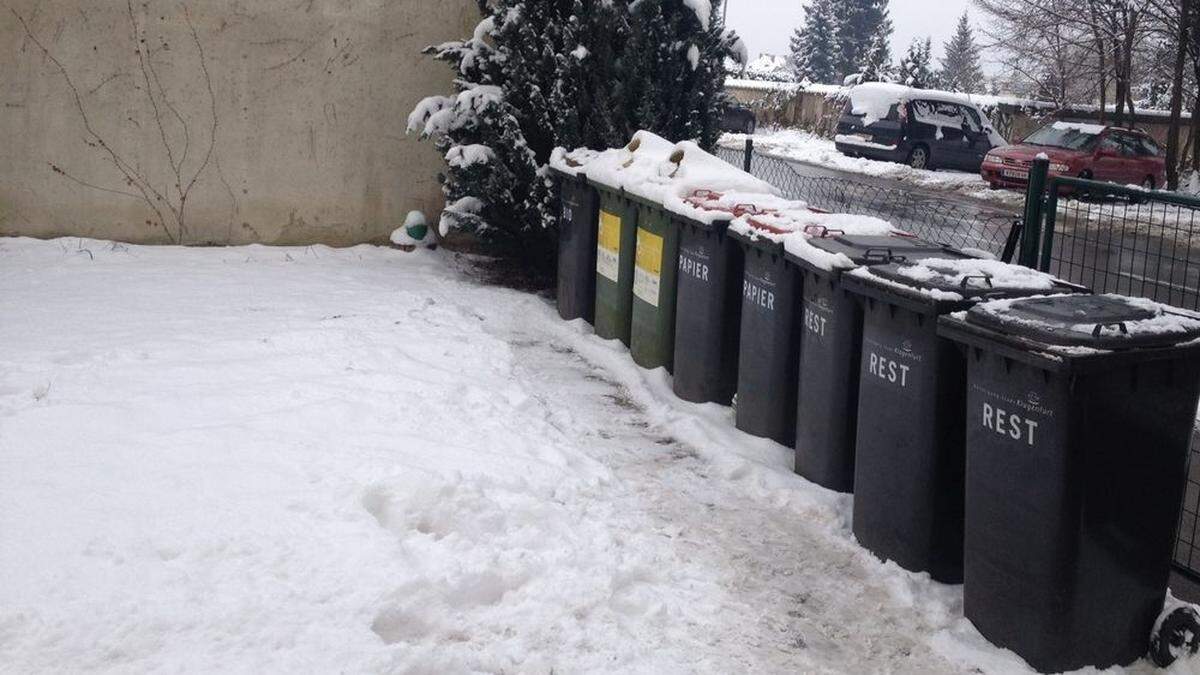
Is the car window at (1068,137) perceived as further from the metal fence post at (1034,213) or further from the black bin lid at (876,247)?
the black bin lid at (876,247)

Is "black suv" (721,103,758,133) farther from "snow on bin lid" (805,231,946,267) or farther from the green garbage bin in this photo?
"snow on bin lid" (805,231,946,267)

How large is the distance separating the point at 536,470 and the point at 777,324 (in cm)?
150

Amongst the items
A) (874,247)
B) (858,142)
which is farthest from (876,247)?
(858,142)

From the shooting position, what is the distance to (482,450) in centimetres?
577

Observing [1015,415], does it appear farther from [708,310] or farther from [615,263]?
[615,263]

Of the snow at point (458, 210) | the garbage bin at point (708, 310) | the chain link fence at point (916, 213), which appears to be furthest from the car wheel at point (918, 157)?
the garbage bin at point (708, 310)

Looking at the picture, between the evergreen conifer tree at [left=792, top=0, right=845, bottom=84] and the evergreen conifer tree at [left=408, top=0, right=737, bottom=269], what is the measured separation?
6706 cm

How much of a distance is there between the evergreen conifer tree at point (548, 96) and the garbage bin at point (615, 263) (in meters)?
1.34

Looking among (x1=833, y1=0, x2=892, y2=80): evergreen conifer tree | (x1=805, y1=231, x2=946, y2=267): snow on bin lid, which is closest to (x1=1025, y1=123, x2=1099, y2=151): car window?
(x1=805, y1=231, x2=946, y2=267): snow on bin lid

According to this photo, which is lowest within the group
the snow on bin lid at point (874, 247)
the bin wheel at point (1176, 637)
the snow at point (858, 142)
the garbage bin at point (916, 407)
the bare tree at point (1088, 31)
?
the bin wheel at point (1176, 637)

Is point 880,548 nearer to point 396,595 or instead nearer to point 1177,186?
point 396,595

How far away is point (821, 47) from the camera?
76.5 meters

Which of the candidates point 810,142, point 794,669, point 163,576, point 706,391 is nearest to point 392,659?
point 163,576

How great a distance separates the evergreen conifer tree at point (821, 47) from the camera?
248 ft
